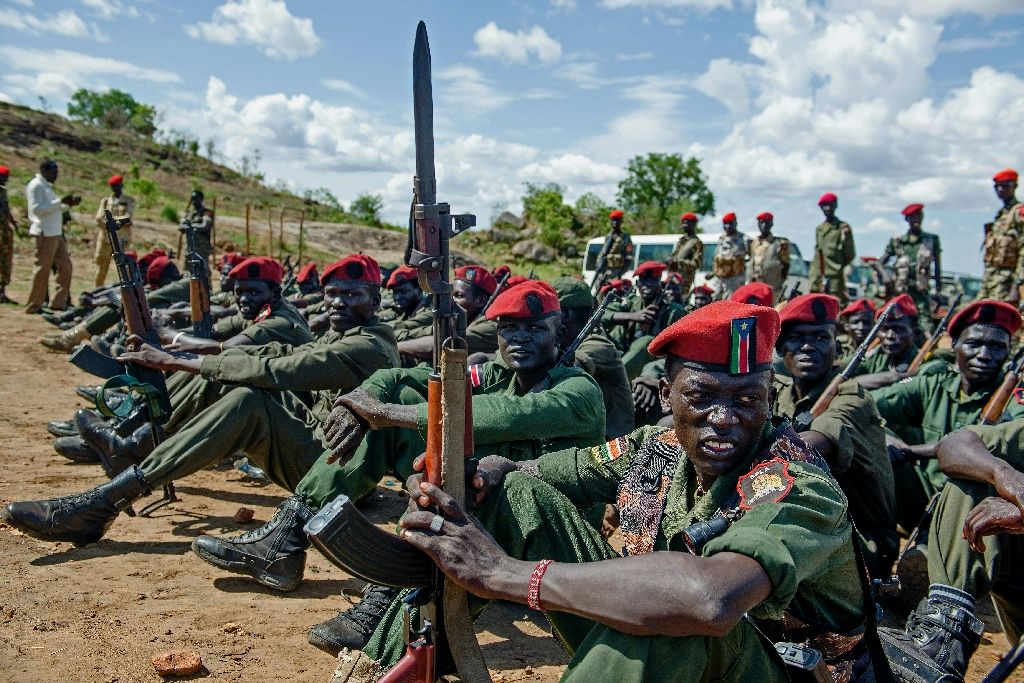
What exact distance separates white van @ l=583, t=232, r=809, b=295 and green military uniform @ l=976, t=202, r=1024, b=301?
154 inches

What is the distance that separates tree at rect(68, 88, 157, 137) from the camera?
4256cm

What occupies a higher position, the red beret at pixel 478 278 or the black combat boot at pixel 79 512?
the red beret at pixel 478 278

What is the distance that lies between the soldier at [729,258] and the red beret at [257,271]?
992 cm

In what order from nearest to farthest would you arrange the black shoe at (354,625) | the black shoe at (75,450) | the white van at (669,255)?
the black shoe at (354,625), the black shoe at (75,450), the white van at (669,255)

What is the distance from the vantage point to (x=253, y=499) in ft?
20.5

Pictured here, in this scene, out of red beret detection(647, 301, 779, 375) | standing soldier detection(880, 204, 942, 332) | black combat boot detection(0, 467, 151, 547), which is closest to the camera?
red beret detection(647, 301, 779, 375)

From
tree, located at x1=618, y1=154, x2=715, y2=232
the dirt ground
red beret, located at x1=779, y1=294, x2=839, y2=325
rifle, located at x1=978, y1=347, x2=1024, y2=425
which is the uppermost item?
tree, located at x1=618, y1=154, x2=715, y2=232

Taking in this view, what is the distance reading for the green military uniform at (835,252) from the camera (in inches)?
550

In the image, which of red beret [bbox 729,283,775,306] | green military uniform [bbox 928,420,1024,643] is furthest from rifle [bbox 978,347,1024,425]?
red beret [bbox 729,283,775,306]

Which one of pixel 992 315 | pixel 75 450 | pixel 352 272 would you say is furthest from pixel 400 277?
pixel 992 315

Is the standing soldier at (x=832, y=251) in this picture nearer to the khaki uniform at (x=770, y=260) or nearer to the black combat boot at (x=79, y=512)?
the khaki uniform at (x=770, y=260)

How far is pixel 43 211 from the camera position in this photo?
14.2 metres

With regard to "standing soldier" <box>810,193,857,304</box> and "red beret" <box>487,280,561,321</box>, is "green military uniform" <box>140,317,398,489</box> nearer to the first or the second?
"red beret" <box>487,280,561,321</box>

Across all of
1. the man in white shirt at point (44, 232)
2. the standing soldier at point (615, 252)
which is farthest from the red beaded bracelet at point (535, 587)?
the man in white shirt at point (44, 232)
